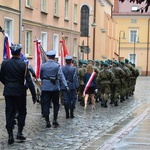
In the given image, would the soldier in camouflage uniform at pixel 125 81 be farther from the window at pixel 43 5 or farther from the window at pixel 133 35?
the window at pixel 133 35

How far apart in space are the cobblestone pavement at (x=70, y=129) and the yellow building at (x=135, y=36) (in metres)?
53.3

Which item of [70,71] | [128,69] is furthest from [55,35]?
[70,71]

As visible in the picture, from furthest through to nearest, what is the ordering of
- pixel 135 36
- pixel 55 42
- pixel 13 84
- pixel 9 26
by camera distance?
pixel 135 36
pixel 55 42
pixel 9 26
pixel 13 84

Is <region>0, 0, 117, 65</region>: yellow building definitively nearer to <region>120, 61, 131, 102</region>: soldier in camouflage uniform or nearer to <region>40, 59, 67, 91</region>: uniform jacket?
<region>120, 61, 131, 102</region>: soldier in camouflage uniform

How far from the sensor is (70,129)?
1138cm

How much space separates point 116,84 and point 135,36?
2120 inches

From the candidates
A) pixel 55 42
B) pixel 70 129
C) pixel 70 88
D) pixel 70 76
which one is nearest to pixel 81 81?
pixel 70 76

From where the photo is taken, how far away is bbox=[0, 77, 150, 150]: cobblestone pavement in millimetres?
9172

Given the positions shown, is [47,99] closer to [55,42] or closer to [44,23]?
[44,23]

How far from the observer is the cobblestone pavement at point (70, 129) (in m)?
9.17

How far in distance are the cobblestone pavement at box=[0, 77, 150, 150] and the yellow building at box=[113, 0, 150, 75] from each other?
5327cm

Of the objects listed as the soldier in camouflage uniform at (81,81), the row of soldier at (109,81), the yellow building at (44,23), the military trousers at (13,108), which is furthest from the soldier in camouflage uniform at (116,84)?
the military trousers at (13,108)

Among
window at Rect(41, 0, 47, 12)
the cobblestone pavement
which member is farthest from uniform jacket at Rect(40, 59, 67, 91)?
window at Rect(41, 0, 47, 12)

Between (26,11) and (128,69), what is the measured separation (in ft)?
26.5
